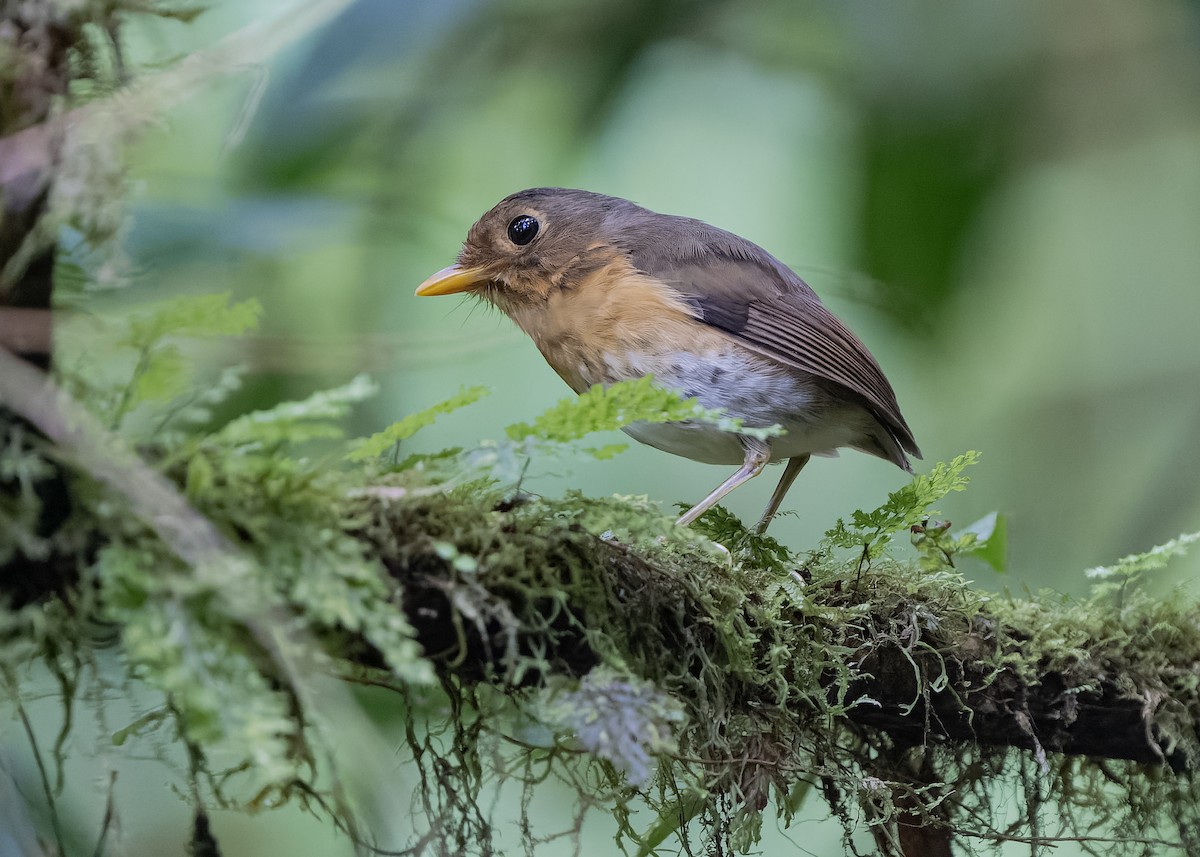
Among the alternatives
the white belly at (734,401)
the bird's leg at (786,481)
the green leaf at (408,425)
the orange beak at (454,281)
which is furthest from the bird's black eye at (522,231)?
the green leaf at (408,425)

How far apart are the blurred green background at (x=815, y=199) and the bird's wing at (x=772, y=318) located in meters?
0.40

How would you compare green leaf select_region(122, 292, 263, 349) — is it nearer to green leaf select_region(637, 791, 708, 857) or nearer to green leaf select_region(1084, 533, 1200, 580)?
green leaf select_region(637, 791, 708, 857)

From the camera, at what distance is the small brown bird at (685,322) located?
2164 mm

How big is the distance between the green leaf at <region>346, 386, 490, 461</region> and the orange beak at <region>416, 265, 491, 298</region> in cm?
136

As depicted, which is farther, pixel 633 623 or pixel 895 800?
pixel 895 800

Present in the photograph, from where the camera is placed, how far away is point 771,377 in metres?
2.23

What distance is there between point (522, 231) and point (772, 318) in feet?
2.12

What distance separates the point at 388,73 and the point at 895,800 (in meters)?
2.24

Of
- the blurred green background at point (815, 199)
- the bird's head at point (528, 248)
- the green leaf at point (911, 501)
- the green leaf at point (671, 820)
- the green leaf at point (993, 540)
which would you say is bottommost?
the green leaf at point (671, 820)

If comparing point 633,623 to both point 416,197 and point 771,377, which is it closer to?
point 771,377

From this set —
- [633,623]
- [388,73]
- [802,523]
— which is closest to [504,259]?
[388,73]

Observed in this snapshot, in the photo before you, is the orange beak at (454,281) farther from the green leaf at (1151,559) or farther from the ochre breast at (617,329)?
the green leaf at (1151,559)

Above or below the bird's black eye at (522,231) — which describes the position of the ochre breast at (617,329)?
below

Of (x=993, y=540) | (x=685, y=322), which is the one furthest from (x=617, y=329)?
(x=993, y=540)
